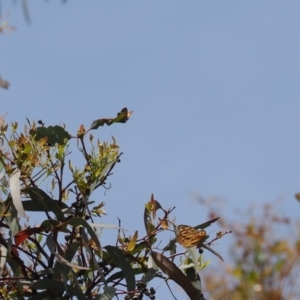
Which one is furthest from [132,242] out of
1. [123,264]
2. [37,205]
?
[37,205]

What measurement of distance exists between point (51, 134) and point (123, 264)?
0.38 meters

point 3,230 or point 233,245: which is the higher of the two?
point 3,230

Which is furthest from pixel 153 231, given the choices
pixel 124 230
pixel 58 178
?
pixel 58 178

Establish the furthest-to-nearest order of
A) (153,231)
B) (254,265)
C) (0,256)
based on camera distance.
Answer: (153,231), (0,256), (254,265)

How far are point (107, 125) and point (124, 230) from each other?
1.03 ft

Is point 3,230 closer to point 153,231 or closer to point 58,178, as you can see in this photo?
point 58,178

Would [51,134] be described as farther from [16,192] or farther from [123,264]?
[123,264]

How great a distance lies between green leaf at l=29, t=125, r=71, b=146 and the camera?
2.43 meters

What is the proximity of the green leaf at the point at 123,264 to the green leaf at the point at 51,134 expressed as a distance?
0.30 m

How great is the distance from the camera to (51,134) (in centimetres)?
244

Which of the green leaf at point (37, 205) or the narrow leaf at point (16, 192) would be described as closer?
the narrow leaf at point (16, 192)

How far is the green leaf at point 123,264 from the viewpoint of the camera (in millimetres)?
2336

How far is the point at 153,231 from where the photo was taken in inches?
94.8

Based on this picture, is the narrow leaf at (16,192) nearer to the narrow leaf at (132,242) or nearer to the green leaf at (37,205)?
the green leaf at (37,205)
